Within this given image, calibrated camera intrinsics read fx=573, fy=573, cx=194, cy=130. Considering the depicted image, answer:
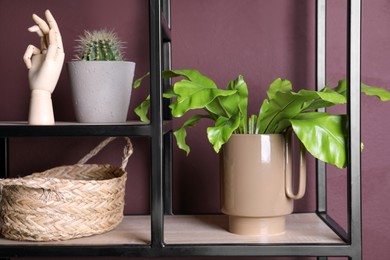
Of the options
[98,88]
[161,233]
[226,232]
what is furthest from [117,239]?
[98,88]

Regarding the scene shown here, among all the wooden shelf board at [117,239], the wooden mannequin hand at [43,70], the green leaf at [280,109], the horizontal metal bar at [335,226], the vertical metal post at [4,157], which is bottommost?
the wooden shelf board at [117,239]

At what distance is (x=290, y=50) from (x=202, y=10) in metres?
0.28

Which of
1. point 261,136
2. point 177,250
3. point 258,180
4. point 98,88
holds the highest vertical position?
point 98,88

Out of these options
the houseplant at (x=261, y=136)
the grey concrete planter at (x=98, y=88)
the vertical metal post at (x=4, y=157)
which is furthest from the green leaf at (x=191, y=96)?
the vertical metal post at (x=4, y=157)

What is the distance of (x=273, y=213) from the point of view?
4.41 feet

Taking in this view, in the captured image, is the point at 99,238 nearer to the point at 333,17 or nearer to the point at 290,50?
the point at 290,50

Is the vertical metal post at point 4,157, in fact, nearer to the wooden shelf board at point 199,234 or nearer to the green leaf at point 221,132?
the wooden shelf board at point 199,234

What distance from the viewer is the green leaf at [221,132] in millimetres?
1251

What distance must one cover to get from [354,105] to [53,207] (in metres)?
0.71

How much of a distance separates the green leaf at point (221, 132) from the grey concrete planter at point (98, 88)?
29 centimetres

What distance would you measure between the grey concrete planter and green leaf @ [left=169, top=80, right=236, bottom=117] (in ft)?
0.73

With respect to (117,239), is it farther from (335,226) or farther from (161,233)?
(335,226)

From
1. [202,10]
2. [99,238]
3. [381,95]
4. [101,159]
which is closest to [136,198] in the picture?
[101,159]

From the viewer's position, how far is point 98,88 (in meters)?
1.41
